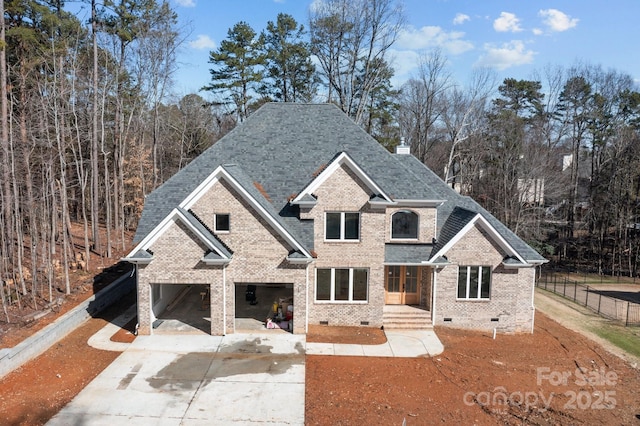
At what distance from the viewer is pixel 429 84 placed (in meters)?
39.9

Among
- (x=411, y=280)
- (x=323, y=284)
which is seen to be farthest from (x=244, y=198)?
(x=411, y=280)

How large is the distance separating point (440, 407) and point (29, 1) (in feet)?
95.2

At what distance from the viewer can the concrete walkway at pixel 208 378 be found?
1067 cm

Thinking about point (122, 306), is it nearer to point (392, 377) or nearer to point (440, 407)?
point (392, 377)

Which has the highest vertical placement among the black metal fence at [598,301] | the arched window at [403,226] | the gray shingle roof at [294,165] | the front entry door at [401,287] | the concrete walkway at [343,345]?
the gray shingle roof at [294,165]

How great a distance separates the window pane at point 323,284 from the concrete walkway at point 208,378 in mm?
2166

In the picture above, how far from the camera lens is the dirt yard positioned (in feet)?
35.9

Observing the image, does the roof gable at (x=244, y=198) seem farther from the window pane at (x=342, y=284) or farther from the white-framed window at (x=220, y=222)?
the window pane at (x=342, y=284)

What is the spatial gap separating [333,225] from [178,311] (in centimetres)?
810

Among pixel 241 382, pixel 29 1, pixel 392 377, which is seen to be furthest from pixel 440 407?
pixel 29 1

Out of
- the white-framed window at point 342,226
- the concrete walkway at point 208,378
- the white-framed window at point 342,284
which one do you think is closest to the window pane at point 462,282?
the concrete walkway at point 208,378

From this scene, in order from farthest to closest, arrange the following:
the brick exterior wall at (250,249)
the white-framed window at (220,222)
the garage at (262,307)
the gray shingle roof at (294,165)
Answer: the gray shingle roof at (294,165)
the garage at (262,307)
the white-framed window at (220,222)
the brick exterior wall at (250,249)

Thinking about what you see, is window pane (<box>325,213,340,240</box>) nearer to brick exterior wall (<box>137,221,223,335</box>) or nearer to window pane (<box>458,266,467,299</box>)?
brick exterior wall (<box>137,221,223,335</box>)

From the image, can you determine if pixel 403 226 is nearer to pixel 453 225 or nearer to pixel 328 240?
pixel 453 225
